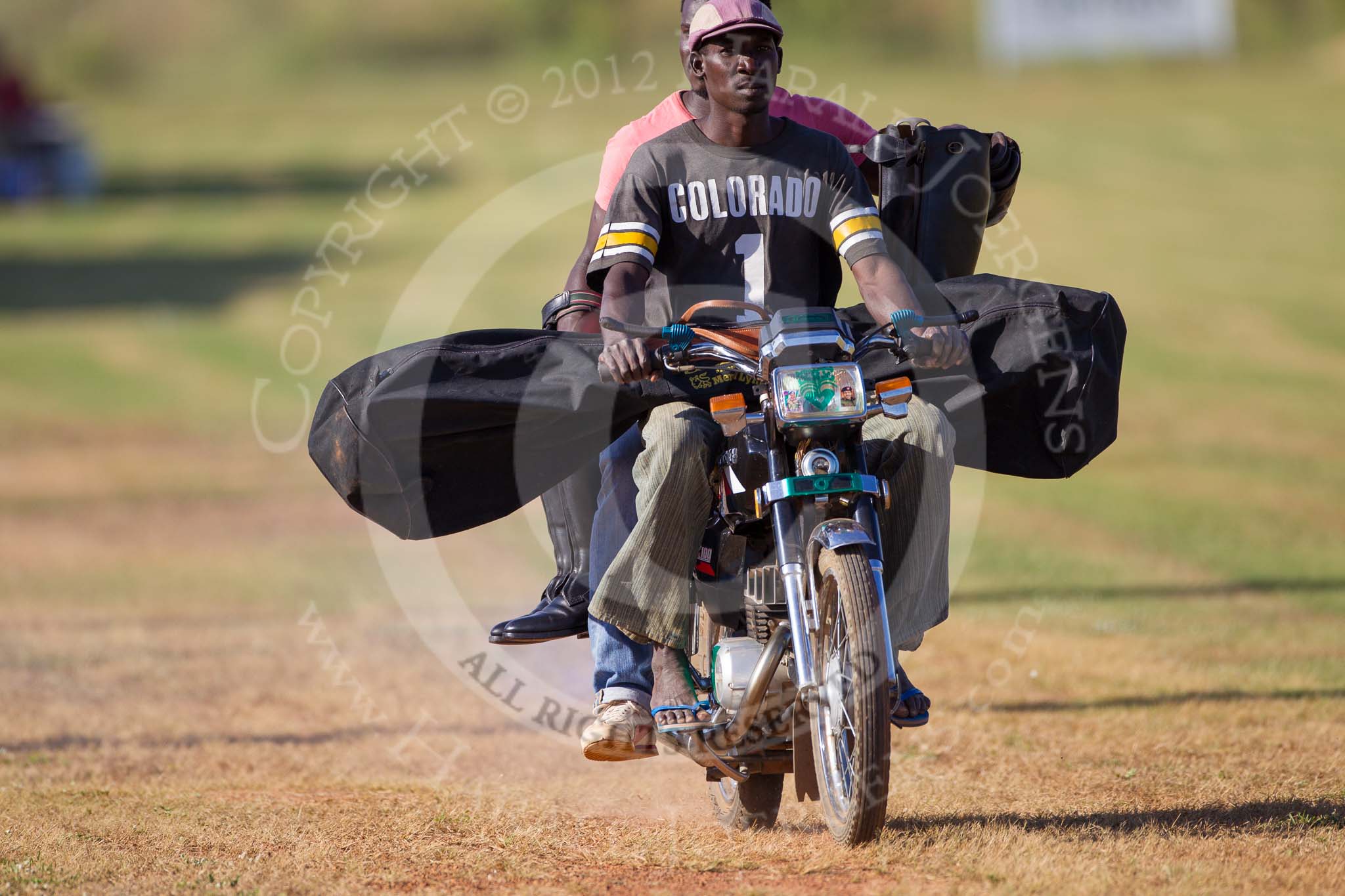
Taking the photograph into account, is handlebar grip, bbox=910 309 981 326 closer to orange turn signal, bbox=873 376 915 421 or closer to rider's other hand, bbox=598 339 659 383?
orange turn signal, bbox=873 376 915 421

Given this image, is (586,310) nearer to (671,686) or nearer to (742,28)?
(742,28)

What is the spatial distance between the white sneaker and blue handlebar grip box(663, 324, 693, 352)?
1.20 metres

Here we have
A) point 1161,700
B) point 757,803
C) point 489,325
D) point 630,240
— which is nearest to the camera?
point 630,240

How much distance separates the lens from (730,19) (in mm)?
4977

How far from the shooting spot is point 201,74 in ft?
206

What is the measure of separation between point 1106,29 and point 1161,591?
37.6 metres

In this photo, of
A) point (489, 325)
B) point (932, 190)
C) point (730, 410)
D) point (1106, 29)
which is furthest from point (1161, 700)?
point (1106, 29)

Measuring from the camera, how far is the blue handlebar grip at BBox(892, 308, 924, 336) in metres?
4.64

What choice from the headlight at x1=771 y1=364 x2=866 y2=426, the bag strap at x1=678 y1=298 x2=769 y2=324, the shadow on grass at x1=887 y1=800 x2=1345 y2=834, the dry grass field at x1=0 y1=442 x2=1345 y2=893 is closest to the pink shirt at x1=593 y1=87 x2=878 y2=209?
the bag strap at x1=678 y1=298 x2=769 y2=324

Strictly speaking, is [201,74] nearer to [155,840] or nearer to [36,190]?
[36,190]

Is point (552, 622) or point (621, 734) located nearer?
point (621, 734)

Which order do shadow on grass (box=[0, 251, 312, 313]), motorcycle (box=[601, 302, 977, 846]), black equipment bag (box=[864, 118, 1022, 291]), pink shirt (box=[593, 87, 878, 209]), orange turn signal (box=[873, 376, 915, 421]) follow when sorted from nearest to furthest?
motorcycle (box=[601, 302, 977, 846]), orange turn signal (box=[873, 376, 915, 421]), black equipment bag (box=[864, 118, 1022, 291]), pink shirt (box=[593, 87, 878, 209]), shadow on grass (box=[0, 251, 312, 313])

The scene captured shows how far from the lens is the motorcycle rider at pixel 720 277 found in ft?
16.0

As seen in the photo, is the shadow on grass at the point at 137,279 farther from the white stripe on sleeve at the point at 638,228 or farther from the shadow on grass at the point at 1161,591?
the white stripe on sleeve at the point at 638,228
